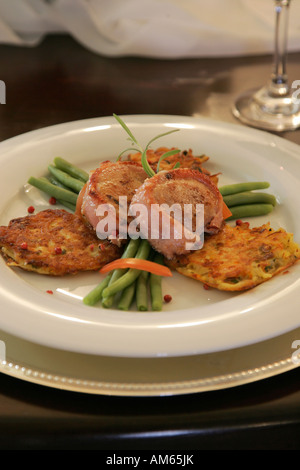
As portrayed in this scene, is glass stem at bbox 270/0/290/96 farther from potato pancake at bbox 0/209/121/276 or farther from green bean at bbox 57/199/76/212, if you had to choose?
potato pancake at bbox 0/209/121/276

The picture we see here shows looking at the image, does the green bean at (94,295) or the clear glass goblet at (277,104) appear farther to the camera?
the clear glass goblet at (277,104)

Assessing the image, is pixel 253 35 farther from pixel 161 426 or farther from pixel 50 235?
pixel 161 426

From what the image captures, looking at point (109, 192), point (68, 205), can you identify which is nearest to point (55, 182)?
point (68, 205)

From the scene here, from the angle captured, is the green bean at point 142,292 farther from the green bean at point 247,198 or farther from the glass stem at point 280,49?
the glass stem at point 280,49

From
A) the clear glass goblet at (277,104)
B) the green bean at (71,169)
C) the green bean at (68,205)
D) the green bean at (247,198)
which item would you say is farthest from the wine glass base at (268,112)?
the green bean at (68,205)

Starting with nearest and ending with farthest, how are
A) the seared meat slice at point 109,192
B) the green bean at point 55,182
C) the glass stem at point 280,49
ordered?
the seared meat slice at point 109,192
the green bean at point 55,182
the glass stem at point 280,49

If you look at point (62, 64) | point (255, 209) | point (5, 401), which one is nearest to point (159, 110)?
point (62, 64)

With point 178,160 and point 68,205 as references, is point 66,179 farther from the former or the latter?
point 178,160

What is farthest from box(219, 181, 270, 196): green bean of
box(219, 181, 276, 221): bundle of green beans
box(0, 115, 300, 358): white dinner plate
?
box(0, 115, 300, 358): white dinner plate
